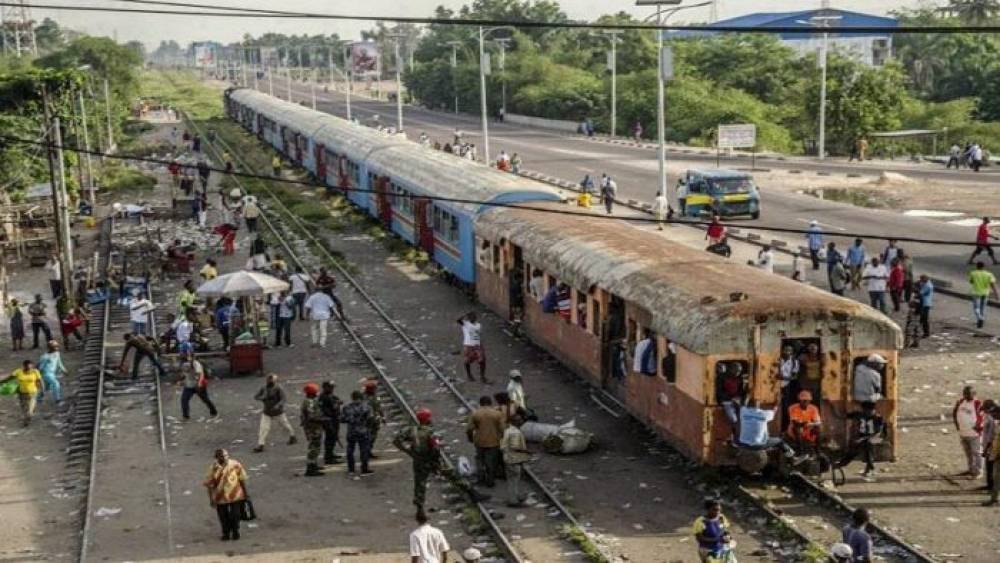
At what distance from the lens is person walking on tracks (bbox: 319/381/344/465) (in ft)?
61.8

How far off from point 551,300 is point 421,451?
7888 millimetres

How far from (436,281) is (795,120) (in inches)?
2233

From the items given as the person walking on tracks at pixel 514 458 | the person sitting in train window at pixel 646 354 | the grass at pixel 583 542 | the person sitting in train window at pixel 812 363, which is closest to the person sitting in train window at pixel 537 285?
the person sitting in train window at pixel 646 354

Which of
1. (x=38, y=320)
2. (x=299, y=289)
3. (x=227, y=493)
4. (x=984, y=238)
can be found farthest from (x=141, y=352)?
(x=984, y=238)

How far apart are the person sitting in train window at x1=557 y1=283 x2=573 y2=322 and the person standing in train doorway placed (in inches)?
59.0

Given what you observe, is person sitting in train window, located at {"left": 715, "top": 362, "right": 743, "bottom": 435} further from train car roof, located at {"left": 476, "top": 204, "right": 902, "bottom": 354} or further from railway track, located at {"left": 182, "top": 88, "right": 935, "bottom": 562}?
A: railway track, located at {"left": 182, "top": 88, "right": 935, "bottom": 562}

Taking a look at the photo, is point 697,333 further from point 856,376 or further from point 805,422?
point 856,376

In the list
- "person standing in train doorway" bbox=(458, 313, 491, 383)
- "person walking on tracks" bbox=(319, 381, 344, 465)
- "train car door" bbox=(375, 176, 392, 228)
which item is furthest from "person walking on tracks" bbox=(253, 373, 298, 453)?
"train car door" bbox=(375, 176, 392, 228)

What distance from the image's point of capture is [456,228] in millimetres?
32000

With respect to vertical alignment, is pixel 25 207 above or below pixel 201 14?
below

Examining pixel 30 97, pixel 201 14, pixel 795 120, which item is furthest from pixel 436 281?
pixel 795 120

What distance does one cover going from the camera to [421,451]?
16391mm

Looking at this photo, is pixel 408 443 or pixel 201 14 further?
pixel 201 14

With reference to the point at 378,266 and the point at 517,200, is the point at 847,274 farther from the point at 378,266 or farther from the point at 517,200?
the point at 378,266
